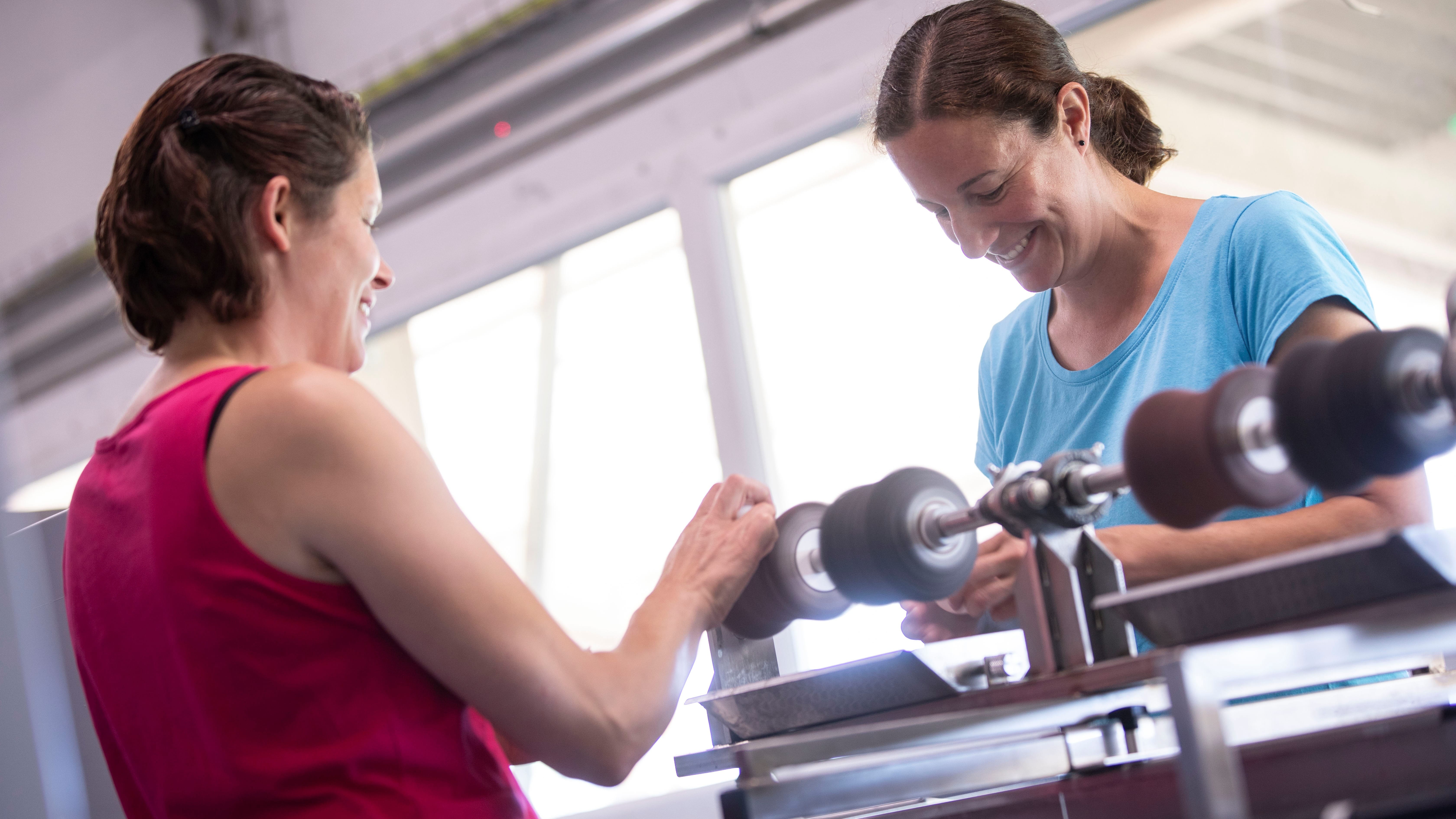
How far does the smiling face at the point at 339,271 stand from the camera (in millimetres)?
1204

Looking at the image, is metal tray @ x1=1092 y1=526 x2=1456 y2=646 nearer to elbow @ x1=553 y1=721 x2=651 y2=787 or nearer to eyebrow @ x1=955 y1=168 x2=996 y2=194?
elbow @ x1=553 y1=721 x2=651 y2=787

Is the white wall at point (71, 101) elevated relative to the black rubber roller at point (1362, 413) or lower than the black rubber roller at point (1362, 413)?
elevated

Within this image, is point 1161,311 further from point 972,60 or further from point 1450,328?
point 1450,328

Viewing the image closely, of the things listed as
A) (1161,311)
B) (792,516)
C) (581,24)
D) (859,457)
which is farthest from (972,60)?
(581,24)

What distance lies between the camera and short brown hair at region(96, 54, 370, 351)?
1137mm

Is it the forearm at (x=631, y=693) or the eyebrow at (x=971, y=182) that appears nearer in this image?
the forearm at (x=631, y=693)

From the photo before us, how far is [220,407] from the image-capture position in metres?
1.02

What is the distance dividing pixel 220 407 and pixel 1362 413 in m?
0.92

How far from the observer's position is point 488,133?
3.68 metres

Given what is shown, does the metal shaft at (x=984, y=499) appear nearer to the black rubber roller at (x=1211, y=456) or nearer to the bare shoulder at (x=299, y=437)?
the black rubber roller at (x=1211, y=456)

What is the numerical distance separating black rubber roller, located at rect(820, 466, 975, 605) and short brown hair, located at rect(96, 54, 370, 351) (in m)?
0.65

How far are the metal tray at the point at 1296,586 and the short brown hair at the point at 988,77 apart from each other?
0.78 metres

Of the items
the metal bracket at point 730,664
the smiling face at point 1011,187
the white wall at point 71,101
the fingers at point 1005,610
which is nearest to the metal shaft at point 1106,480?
the fingers at point 1005,610

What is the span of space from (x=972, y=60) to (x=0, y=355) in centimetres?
322
